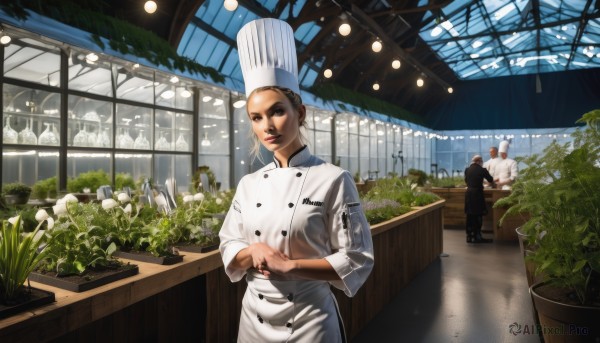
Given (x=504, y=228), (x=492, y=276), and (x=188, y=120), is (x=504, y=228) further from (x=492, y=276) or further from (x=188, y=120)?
(x=188, y=120)

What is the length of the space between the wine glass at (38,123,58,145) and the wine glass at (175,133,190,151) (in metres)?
2.31

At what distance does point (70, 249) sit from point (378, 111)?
1462cm

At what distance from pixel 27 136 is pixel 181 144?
112 inches

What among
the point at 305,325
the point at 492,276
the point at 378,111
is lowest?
the point at 492,276

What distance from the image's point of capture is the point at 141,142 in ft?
23.8

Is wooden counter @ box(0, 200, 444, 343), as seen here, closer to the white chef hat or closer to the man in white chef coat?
the white chef hat

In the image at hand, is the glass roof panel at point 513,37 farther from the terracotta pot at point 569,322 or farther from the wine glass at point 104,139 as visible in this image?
the terracotta pot at point 569,322

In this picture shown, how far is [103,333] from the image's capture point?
5.75ft

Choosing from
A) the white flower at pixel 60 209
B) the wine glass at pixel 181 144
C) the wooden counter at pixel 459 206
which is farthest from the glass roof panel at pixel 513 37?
the white flower at pixel 60 209

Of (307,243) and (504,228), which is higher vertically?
(307,243)

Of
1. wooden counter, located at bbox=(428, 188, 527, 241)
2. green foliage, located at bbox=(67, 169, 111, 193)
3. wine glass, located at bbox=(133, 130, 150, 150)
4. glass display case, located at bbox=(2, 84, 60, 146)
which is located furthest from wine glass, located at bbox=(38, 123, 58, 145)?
wooden counter, located at bbox=(428, 188, 527, 241)

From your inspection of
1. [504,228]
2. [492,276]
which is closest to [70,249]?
[492,276]

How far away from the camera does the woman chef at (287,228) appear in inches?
45.1

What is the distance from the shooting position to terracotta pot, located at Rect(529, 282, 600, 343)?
1.94 m
